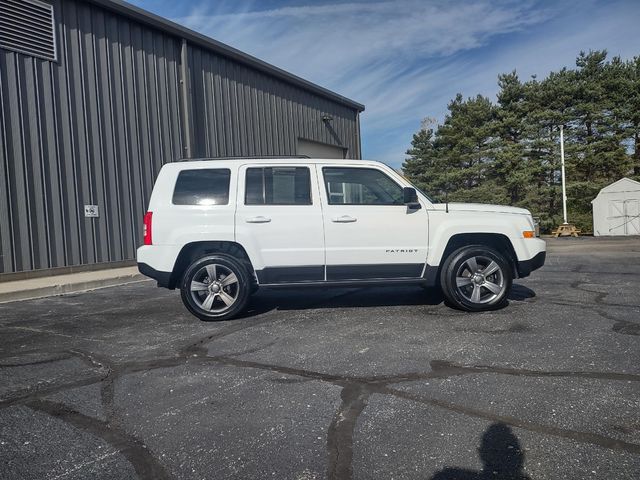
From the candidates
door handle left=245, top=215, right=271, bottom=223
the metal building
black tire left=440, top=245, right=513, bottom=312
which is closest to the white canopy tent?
the metal building

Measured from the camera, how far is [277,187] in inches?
235

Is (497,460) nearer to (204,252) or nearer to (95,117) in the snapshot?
(204,252)

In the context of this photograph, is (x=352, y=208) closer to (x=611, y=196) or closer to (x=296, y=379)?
(x=296, y=379)

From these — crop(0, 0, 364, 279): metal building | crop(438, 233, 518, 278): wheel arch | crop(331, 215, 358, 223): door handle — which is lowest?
crop(438, 233, 518, 278): wheel arch

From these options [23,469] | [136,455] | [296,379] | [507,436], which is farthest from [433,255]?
[23,469]

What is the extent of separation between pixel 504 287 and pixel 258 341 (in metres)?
3.17

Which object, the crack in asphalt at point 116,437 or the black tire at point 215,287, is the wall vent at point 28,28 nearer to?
the black tire at point 215,287

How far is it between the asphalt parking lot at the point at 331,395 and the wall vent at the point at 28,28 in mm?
7400

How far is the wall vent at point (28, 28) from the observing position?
33.5 feet

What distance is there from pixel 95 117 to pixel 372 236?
933 cm

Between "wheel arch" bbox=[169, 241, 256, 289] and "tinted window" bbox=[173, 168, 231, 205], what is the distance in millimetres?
524

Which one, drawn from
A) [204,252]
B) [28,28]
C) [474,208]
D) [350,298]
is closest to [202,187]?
[204,252]

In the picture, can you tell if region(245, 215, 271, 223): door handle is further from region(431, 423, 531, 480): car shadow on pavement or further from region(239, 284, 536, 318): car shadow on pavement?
region(431, 423, 531, 480): car shadow on pavement

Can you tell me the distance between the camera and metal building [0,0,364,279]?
10.4 m
